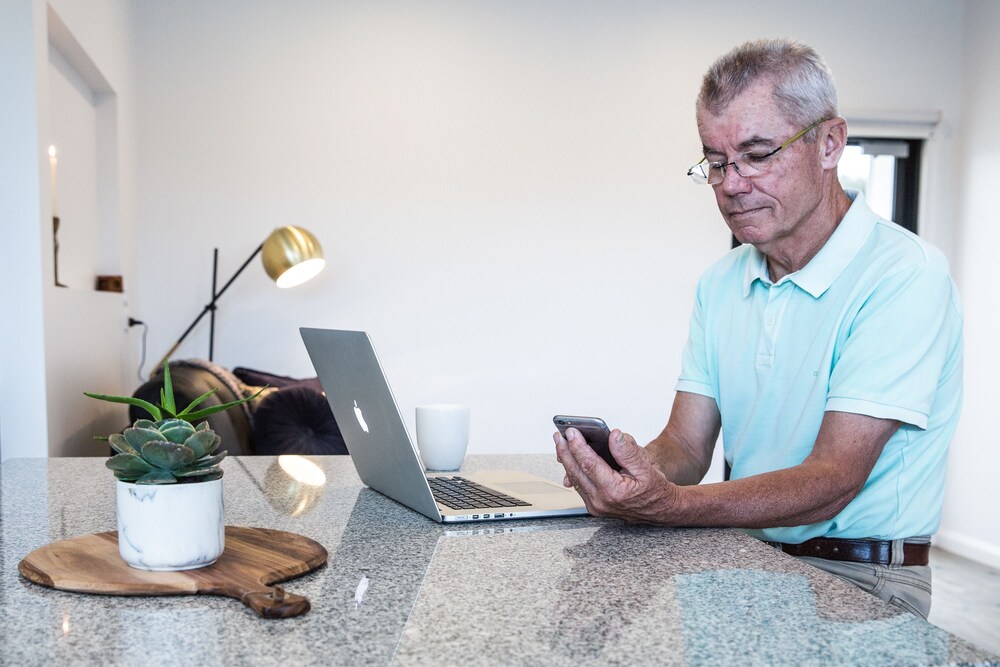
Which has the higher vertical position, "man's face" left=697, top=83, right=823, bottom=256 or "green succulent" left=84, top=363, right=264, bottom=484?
"man's face" left=697, top=83, right=823, bottom=256

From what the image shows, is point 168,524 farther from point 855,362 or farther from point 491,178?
point 491,178

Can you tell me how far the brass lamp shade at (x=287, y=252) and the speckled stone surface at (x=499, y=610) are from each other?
2409 mm

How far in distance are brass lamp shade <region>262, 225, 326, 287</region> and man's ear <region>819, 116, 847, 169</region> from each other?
2.36 m

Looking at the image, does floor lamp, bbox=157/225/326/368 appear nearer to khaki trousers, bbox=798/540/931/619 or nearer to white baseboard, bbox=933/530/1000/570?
khaki trousers, bbox=798/540/931/619

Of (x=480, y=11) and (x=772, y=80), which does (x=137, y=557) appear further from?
(x=480, y=11)

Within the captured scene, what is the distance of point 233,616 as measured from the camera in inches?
29.5

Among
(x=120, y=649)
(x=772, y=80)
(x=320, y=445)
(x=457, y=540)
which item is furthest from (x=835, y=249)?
(x=320, y=445)

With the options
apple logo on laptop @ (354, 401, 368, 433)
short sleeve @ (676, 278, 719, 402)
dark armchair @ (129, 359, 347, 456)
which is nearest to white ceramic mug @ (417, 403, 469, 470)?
apple logo on laptop @ (354, 401, 368, 433)

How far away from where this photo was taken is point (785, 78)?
1.41m

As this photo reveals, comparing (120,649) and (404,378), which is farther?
(404,378)

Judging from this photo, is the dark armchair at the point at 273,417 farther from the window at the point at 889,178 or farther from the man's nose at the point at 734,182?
the window at the point at 889,178

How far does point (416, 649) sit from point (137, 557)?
1.06 feet

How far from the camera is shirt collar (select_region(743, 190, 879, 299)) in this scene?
4.69 feet

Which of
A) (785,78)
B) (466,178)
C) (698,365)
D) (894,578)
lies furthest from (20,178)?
A: (466,178)
